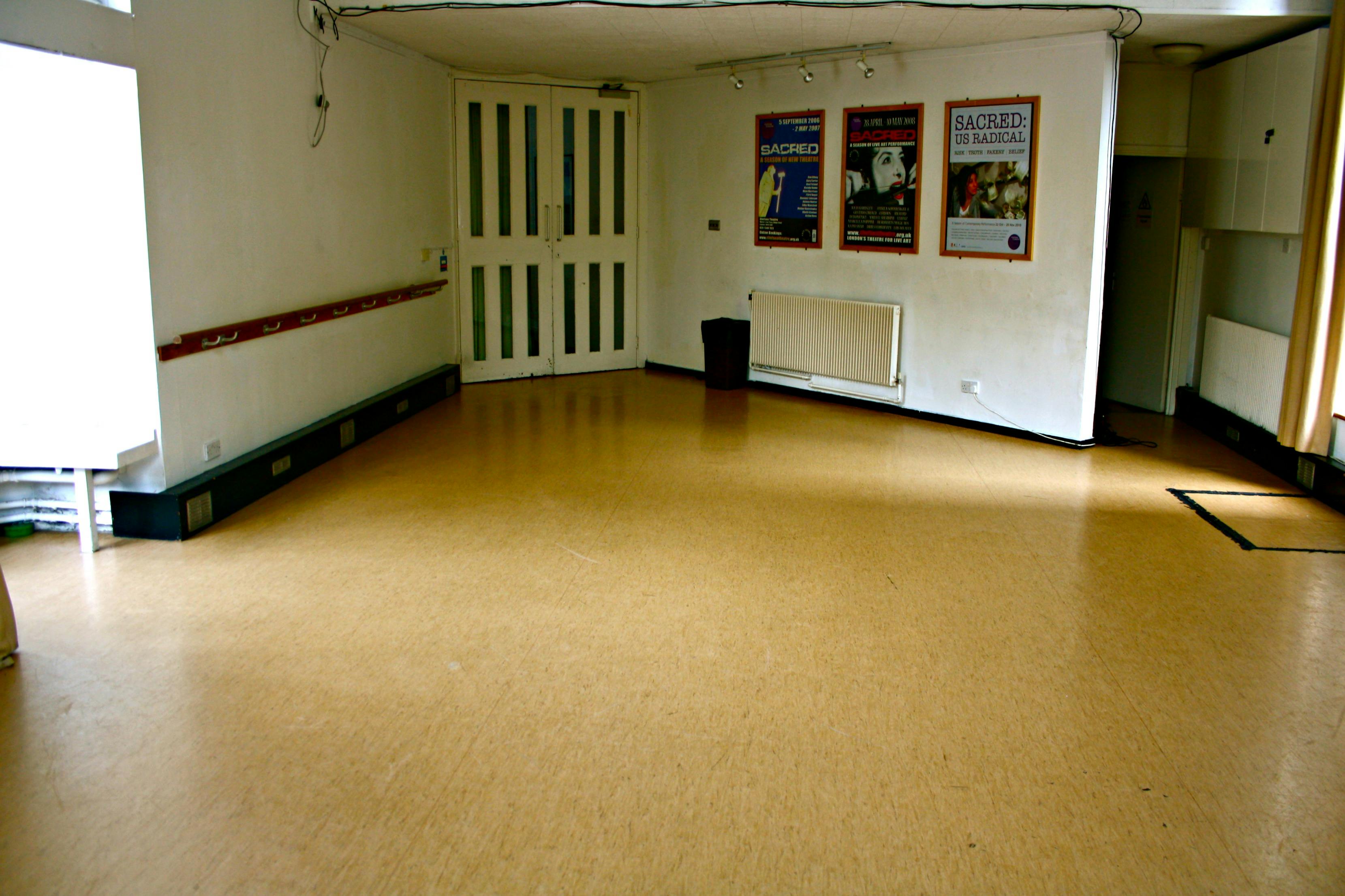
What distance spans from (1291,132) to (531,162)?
5839 millimetres

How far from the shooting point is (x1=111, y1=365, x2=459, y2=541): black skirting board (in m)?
5.02

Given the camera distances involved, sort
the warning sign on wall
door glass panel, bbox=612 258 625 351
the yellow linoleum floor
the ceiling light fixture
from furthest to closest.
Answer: door glass panel, bbox=612 258 625 351 → the warning sign on wall → the ceiling light fixture → the yellow linoleum floor

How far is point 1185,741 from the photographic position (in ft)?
10.7

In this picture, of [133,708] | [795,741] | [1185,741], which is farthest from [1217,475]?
[133,708]

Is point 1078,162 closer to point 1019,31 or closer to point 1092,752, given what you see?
point 1019,31

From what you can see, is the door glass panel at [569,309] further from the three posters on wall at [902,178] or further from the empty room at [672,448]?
the three posters on wall at [902,178]

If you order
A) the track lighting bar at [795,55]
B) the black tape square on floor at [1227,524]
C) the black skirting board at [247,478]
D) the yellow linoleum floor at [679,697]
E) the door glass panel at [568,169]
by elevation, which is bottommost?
the yellow linoleum floor at [679,697]

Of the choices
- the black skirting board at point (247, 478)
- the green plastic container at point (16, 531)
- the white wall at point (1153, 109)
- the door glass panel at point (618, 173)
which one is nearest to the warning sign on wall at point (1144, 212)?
the white wall at point (1153, 109)

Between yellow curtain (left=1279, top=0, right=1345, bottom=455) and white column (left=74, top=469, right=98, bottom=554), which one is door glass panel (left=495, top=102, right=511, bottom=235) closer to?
white column (left=74, top=469, right=98, bottom=554)

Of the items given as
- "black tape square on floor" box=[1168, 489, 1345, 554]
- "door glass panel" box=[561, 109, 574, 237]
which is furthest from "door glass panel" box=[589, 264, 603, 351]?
"black tape square on floor" box=[1168, 489, 1345, 554]

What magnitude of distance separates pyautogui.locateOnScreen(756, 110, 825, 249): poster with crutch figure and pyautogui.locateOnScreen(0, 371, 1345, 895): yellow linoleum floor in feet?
10.8

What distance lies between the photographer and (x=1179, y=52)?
22.7 feet

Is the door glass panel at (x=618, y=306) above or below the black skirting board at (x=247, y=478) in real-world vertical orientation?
above

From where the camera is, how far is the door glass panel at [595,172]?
9648 mm
